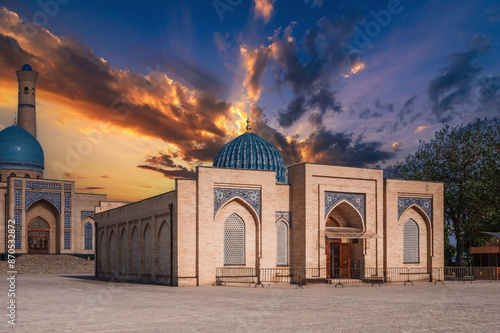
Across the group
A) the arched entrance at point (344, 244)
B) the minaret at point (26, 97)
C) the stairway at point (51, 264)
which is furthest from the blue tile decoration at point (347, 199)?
the minaret at point (26, 97)

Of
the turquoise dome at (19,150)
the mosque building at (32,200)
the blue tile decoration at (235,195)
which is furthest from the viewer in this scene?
the turquoise dome at (19,150)

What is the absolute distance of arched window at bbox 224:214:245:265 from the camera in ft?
85.6

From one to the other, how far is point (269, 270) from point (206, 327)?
15571mm

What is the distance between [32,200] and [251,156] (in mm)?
23586

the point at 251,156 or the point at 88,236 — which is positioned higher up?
the point at 251,156

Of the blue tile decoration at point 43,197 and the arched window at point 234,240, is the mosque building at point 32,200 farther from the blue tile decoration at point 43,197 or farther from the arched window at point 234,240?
the arched window at point 234,240

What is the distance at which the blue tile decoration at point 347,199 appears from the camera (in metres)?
27.7

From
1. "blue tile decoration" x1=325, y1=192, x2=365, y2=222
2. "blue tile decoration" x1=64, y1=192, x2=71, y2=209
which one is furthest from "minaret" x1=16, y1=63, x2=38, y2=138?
"blue tile decoration" x1=325, y1=192, x2=365, y2=222

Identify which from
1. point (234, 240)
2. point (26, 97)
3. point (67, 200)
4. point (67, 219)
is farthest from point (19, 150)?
point (234, 240)

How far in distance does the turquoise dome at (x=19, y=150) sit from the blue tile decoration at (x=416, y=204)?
36.7 m

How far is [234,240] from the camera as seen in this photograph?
86.2 ft

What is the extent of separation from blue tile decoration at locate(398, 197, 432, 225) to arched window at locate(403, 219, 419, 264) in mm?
941

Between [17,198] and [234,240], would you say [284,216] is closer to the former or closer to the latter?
[234,240]

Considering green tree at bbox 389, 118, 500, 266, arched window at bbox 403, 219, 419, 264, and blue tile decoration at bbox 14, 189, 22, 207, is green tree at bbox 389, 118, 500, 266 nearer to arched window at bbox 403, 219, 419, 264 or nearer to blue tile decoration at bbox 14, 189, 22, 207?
arched window at bbox 403, 219, 419, 264
